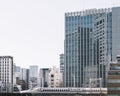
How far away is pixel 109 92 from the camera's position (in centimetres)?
9562

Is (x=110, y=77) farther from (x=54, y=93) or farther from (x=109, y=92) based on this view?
(x=54, y=93)

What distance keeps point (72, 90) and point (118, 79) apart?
100655 mm

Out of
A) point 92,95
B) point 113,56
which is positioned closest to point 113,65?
point 92,95

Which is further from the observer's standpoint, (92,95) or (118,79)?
(92,95)

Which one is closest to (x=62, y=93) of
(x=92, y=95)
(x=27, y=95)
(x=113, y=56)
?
(x=92, y=95)

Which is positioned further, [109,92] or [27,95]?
[109,92]

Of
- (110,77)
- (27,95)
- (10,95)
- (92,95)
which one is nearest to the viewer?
(10,95)

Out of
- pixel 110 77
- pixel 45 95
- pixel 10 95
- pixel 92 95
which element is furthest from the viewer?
pixel 45 95

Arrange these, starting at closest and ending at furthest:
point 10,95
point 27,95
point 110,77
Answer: point 10,95, point 27,95, point 110,77

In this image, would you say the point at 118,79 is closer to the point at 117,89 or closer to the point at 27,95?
the point at 117,89

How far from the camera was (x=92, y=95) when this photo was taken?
184500 millimetres

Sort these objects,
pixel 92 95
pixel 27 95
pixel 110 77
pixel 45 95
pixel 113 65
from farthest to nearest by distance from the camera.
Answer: pixel 45 95 < pixel 92 95 < pixel 113 65 < pixel 110 77 < pixel 27 95

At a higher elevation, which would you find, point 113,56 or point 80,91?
point 113,56

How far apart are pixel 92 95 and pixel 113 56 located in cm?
2692
